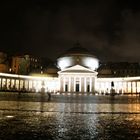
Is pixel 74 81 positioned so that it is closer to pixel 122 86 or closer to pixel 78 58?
pixel 78 58

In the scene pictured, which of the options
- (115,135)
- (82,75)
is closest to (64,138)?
(115,135)

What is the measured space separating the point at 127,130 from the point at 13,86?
296 feet

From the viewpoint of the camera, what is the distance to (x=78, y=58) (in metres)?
113

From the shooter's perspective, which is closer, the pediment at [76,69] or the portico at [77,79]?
the portico at [77,79]

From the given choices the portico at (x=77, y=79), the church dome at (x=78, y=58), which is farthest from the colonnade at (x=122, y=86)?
the church dome at (x=78, y=58)

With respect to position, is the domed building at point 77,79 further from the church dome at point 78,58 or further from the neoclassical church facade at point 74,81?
the church dome at point 78,58

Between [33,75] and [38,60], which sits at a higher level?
[38,60]

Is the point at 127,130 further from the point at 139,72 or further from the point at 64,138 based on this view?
the point at 139,72

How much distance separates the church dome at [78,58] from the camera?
11325 centimetres

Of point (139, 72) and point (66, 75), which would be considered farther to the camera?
point (139, 72)

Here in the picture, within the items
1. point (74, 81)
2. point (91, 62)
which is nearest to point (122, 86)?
point (74, 81)

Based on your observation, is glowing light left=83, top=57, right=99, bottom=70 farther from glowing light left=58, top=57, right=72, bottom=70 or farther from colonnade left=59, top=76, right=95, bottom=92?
colonnade left=59, top=76, right=95, bottom=92

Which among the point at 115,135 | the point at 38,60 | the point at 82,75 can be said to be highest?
the point at 38,60

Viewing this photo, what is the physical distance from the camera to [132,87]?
3989 inches
